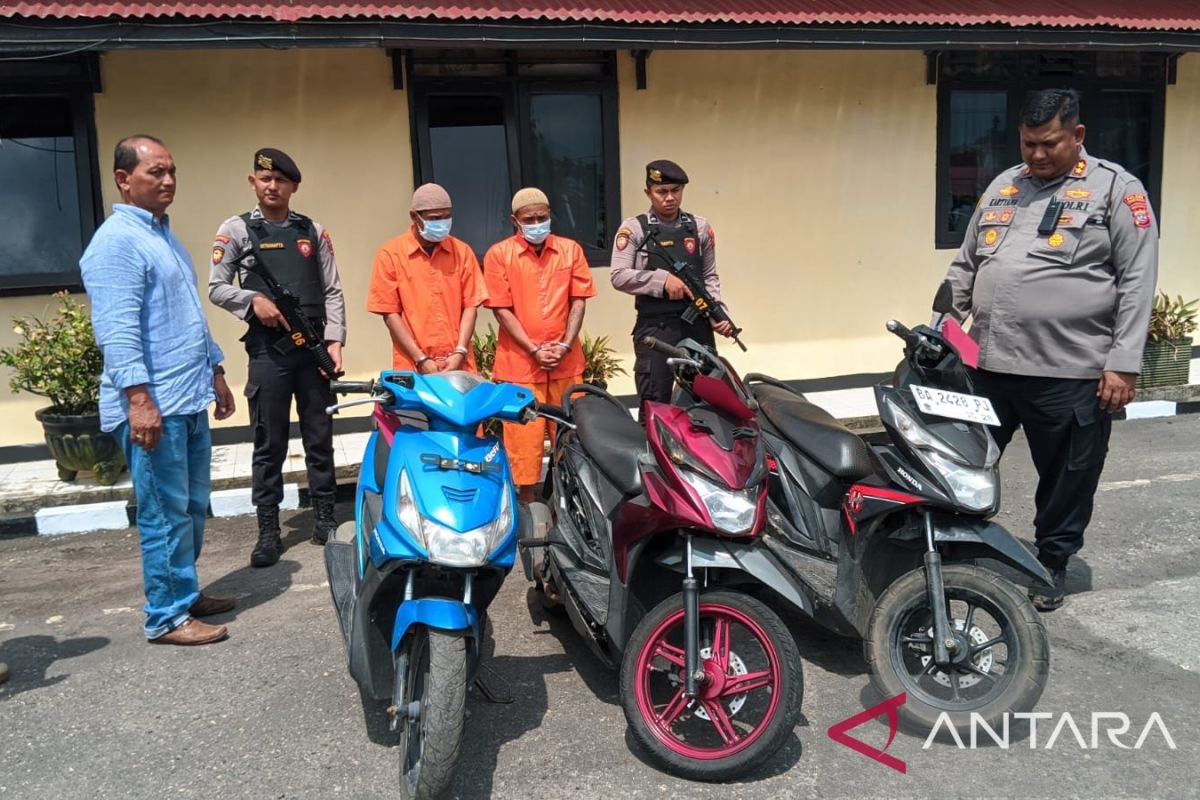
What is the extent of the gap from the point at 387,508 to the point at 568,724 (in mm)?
1034

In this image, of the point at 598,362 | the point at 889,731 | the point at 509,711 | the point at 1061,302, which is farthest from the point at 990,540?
the point at 598,362

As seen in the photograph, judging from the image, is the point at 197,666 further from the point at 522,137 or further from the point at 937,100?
the point at 937,100

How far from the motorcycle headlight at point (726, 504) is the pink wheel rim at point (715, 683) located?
0.79 feet

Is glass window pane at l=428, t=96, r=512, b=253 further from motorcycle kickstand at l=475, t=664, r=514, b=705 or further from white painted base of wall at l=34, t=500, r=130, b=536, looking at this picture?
motorcycle kickstand at l=475, t=664, r=514, b=705

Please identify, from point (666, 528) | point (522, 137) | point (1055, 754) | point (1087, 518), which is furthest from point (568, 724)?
point (522, 137)

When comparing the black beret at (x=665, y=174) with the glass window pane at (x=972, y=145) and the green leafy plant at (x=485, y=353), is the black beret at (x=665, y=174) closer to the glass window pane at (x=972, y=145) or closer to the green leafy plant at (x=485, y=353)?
the green leafy plant at (x=485, y=353)

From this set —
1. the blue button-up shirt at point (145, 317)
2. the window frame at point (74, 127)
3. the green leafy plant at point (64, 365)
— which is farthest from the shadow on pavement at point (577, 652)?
the window frame at point (74, 127)

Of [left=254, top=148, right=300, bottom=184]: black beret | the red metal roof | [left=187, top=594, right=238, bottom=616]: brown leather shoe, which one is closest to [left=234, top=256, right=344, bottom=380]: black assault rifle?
[left=254, top=148, right=300, bottom=184]: black beret

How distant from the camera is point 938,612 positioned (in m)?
2.96

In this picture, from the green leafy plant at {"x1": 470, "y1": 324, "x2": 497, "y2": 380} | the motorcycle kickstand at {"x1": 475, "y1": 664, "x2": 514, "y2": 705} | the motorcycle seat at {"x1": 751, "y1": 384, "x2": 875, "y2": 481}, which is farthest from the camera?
the green leafy plant at {"x1": 470, "y1": 324, "x2": 497, "y2": 380}

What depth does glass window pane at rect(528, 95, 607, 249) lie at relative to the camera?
759cm

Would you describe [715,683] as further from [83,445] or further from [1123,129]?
[1123,129]

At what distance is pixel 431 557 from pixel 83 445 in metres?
4.23

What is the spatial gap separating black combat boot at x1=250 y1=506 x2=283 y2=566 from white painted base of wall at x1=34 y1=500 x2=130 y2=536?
117cm
